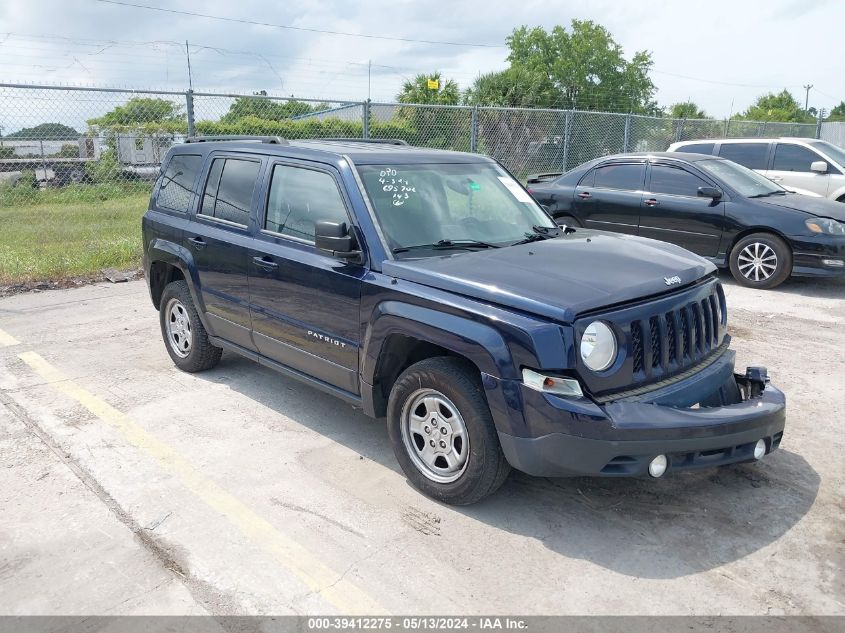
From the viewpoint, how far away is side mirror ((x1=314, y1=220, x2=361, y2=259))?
3893mm

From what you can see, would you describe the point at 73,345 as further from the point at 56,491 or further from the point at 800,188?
the point at 800,188

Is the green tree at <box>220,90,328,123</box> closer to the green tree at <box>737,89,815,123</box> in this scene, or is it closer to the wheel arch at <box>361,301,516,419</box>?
the wheel arch at <box>361,301,516,419</box>

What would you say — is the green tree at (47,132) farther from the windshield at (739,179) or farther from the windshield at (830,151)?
the windshield at (830,151)

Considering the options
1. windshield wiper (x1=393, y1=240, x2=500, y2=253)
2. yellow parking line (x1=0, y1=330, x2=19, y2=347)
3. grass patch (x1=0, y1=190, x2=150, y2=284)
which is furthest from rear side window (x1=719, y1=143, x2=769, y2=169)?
yellow parking line (x1=0, y1=330, x2=19, y2=347)

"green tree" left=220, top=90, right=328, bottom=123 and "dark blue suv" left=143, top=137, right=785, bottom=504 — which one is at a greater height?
"green tree" left=220, top=90, right=328, bottom=123

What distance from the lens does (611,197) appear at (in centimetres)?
967

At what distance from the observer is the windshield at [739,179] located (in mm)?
9008

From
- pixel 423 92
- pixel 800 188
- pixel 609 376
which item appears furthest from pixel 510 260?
pixel 423 92

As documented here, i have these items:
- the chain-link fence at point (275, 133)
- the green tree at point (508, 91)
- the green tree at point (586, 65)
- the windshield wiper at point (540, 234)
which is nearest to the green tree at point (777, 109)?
the green tree at point (586, 65)

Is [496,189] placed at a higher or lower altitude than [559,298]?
higher

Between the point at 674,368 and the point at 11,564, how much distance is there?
3.32 m

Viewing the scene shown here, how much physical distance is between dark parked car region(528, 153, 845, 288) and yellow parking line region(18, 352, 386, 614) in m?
6.98

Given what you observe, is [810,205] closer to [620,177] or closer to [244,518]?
[620,177]

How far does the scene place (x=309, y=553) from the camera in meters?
3.32
